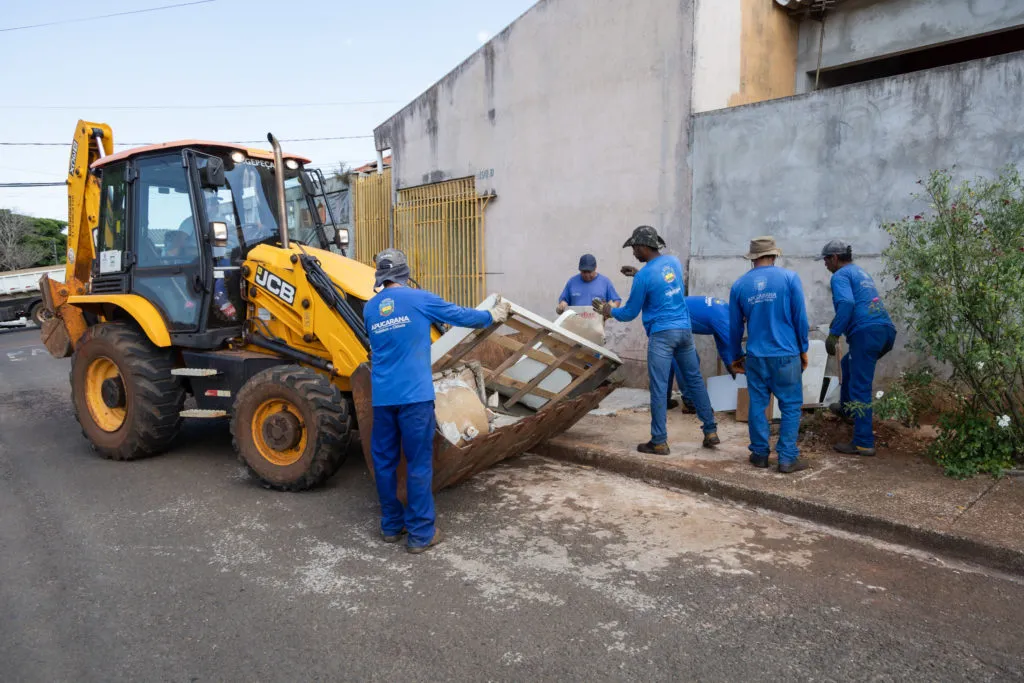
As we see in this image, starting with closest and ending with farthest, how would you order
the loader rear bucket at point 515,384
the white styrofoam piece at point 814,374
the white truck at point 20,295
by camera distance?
the loader rear bucket at point 515,384
the white styrofoam piece at point 814,374
the white truck at point 20,295

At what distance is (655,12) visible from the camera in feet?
26.9

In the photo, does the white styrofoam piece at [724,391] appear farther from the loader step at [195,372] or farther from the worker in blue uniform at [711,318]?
the loader step at [195,372]

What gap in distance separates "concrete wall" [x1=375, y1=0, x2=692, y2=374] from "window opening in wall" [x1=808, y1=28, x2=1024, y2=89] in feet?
8.14

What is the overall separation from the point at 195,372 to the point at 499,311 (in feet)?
9.67

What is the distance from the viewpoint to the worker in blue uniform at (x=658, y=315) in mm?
5957

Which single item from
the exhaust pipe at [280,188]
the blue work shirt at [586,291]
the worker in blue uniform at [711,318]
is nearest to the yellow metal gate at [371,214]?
the blue work shirt at [586,291]

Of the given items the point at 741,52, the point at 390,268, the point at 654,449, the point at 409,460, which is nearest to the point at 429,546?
the point at 409,460

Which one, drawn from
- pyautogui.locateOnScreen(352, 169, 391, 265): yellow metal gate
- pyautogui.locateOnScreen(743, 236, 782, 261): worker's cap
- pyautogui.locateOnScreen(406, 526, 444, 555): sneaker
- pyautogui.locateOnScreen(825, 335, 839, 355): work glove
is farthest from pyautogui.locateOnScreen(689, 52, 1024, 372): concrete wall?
pyautogui.locateOnScreen(352, 169, 391, 265): yellow metal gate

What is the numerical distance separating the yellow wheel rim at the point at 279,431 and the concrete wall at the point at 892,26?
7.60 meters

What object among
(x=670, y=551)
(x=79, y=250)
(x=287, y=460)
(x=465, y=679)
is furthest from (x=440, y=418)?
(x=79, y=250)

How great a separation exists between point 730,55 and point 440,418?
5.80m

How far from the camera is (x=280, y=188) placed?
19.5 ft

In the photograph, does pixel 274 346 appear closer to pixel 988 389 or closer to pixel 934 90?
pixel 988 389

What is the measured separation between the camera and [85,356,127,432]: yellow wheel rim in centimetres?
654
